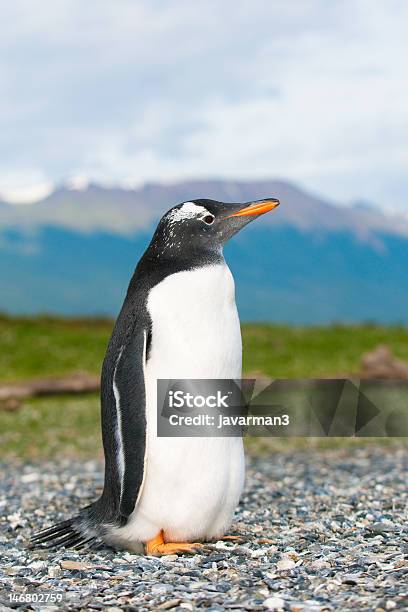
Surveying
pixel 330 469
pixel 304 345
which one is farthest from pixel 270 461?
pixel 304 345

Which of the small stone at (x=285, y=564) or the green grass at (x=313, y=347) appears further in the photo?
the green grass at (x=313, y=347)

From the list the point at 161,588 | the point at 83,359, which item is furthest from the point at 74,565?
the point at 83,359

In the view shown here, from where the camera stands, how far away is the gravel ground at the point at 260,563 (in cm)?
455

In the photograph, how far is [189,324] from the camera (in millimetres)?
5293

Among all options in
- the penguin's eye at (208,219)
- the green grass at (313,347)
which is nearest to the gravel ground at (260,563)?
the penguin's eye at (208,219)

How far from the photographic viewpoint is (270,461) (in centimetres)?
1223

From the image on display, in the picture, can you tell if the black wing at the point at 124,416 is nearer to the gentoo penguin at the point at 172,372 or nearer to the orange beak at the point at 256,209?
the gentoo penguin at the point at 172,372

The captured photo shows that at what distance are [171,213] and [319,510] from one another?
10.4ft

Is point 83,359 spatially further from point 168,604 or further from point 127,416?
point 168,604

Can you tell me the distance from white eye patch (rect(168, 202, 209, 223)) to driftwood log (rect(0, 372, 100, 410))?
12.5 m

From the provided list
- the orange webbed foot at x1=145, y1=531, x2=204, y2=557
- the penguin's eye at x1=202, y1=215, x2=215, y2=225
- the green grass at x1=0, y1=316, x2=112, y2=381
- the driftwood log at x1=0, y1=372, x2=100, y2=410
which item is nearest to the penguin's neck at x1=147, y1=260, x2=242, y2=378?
the penguin's eye at x1=202, y1=215, x2=215, y2=225

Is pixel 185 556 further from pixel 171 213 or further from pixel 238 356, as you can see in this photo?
pixel 171 213

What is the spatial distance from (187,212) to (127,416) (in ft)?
4.70

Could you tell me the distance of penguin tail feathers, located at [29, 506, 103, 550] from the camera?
5828 mm
